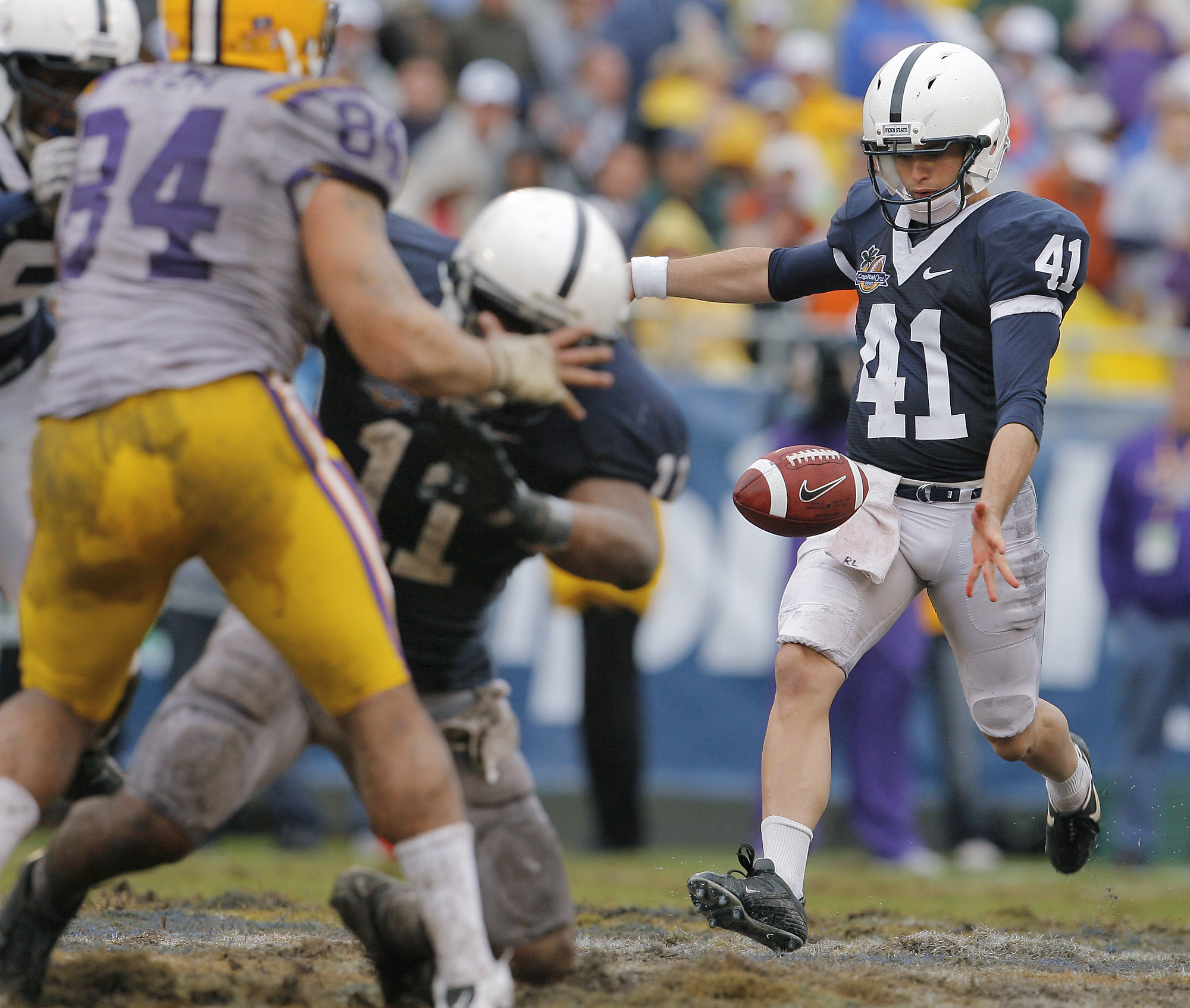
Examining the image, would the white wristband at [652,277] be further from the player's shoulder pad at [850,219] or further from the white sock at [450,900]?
the white sock at [450,900]

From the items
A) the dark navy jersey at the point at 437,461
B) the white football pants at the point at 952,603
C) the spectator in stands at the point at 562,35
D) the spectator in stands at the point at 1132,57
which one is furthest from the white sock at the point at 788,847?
the spectator in stands at the point at 1132,57

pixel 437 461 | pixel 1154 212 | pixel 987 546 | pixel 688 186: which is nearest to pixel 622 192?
pixel 688 186

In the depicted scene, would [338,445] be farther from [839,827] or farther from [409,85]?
[409,85]

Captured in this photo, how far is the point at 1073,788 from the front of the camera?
496 centimetres

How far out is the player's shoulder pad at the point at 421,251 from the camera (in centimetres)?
379

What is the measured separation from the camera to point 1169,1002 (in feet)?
12.7

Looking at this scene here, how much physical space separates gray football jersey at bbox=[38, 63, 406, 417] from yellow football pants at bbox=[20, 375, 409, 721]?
0.07 metres

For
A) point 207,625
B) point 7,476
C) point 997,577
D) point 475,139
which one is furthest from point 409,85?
point 997,577

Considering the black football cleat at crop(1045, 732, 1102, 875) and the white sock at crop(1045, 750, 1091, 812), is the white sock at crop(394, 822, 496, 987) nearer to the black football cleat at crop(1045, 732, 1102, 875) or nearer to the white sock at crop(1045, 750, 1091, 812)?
the white sock at crop(1045, 750, 1091, 812)

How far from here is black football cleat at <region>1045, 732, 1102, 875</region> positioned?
5.05m

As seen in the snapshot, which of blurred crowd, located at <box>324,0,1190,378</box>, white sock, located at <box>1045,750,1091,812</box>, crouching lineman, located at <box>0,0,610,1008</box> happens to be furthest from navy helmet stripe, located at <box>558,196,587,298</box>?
blurred crowd, located at <box>324,0,1190,378</box>

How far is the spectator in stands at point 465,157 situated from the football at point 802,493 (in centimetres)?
497

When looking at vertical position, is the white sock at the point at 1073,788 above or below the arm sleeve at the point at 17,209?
below

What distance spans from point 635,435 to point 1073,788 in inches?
77.6
